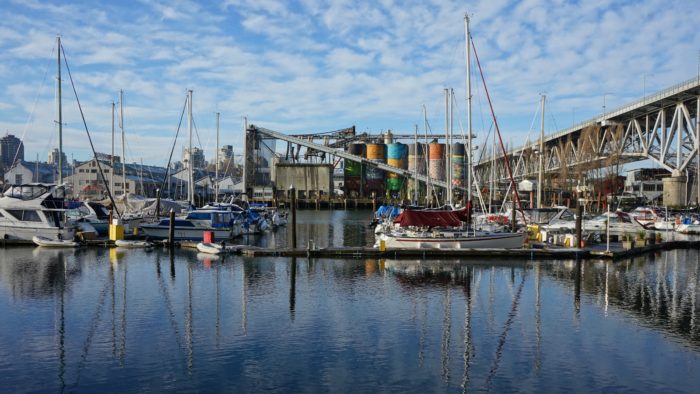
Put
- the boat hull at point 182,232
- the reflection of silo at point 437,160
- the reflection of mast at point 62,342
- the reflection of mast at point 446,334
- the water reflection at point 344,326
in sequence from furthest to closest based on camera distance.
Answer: the reflection of silo at point 437,160, the boat hull at point 182,232, the reflection of mast at point 446,334, the water reflection at point 344,326, the reflection of mast at point 62,342

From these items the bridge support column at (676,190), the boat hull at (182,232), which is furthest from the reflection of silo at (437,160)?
the boat hull at (182,232)

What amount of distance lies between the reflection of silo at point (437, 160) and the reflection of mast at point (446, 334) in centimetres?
11641

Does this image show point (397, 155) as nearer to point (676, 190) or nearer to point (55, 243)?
point (676, 190)

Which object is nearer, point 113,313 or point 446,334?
point 446,334

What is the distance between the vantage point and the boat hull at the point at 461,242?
37469 millimetres

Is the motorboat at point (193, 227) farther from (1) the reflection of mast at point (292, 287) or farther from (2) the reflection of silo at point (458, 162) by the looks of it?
(2) the reflection of silo at point (458, 162)

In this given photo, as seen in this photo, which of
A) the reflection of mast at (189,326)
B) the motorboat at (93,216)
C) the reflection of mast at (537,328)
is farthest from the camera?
the motorboat at (93,216)

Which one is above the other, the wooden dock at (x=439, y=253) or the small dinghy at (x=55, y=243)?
the small dinghy at (x=55, y=243)

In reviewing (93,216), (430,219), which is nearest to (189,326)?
(430,219)

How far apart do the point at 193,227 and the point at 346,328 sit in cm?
2863

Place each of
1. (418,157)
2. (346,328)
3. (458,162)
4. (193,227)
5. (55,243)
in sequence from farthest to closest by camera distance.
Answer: (418,157) < (458,162) < (193,227) < (55,243) < (346,328)

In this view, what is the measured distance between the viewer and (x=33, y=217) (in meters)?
42.8

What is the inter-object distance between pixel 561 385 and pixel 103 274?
2370 cm

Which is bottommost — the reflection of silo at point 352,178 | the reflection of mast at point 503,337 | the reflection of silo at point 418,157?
the reflection of mast at point 503,337
